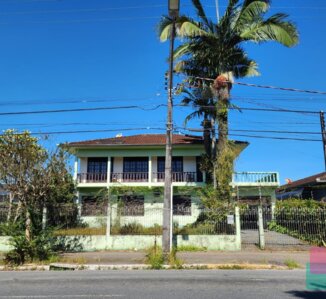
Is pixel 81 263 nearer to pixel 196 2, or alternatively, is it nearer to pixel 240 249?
pixel 240 249

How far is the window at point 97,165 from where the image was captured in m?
29.9

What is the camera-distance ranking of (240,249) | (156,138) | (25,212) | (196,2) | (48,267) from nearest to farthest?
(48,267)
(25,212)
(240,249)
(196,2)
(156,138)

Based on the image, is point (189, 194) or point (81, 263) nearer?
point (81, 263)

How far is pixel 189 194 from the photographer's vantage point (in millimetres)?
27297

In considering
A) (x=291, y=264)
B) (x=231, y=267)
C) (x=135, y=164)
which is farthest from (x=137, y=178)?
(x=291, y=264)

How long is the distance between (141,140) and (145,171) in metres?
2.54

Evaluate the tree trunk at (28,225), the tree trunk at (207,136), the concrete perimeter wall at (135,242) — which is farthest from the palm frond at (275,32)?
the tree trunk at (28,225)

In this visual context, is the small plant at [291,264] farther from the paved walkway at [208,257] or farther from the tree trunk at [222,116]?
the tree trunk at [222,116]

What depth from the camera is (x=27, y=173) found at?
14.2 metres

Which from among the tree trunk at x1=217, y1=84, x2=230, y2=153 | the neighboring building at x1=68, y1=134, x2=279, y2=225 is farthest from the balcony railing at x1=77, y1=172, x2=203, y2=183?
the tree trunk at x1=217, y1=84, x2=230, y2=153

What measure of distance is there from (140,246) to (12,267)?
5691 mm

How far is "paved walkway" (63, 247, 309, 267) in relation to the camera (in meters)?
13.8

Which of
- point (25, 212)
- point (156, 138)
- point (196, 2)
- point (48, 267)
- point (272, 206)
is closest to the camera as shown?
point (48, 267)

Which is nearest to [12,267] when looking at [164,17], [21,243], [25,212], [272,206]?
[21,243]
